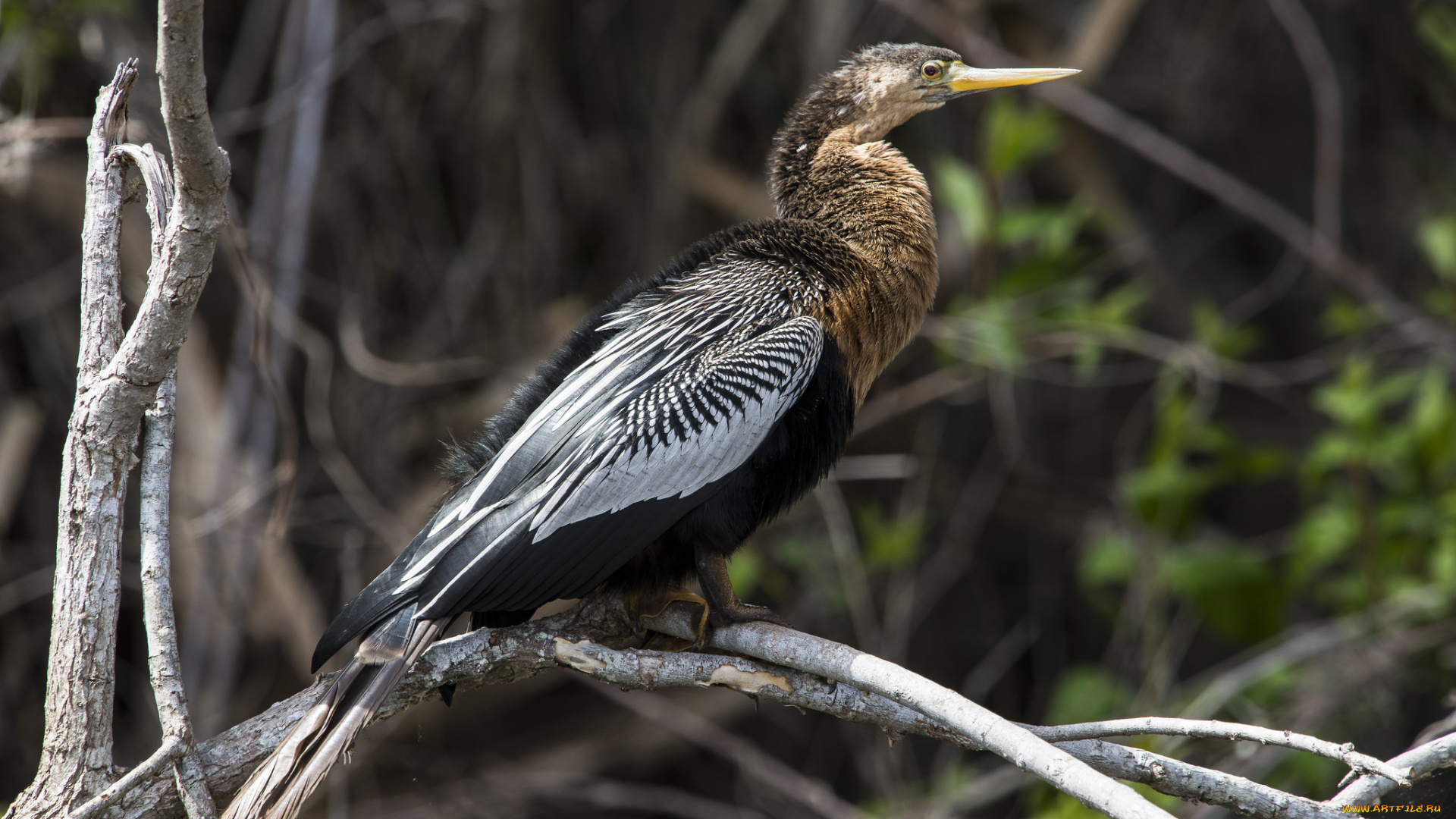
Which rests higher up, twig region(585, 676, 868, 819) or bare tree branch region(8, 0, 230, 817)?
bare tree branch region(8, 0, 230, 817)

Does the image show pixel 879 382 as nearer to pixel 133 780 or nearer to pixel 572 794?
pixel 572 794

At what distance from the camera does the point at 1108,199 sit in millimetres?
4484

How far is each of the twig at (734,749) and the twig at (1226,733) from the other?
1579 mm

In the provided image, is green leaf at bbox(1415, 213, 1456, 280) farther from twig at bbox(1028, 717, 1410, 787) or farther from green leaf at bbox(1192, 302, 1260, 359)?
twig at bbox(1028, 717, 1410, 787)

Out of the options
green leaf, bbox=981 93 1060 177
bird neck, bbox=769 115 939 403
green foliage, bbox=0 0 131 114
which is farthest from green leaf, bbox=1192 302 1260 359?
green foliage, bbox=0 0 131 114

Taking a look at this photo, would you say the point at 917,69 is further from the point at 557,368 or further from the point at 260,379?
the point at 260,379

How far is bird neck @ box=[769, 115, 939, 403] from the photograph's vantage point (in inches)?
91.0

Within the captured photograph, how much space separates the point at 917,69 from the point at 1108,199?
6.83ft

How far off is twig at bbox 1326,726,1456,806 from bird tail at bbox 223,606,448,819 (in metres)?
1.34

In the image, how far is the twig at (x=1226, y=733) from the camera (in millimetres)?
1415

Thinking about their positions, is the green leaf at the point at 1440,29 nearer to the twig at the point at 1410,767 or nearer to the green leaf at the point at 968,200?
the green leaf at the point at 968,200

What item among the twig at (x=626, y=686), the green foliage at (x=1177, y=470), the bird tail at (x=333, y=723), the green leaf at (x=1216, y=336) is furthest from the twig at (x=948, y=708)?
the green leaf at (x=1216, y=336)

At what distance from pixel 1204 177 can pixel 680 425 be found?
101 inches

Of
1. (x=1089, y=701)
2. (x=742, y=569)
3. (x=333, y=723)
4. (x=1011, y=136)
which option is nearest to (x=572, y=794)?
(x=742, y=569)
